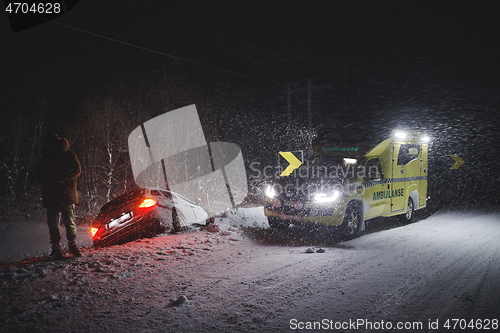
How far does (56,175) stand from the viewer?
5254 millimetres

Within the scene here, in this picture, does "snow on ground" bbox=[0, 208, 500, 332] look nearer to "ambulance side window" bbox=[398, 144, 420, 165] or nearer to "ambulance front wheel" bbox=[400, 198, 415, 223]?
"ambulance front wheel" bbox=[400, 198, 415, 223]

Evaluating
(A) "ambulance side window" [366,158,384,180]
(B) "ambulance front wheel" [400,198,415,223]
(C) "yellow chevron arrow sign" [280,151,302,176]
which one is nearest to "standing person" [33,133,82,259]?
(C) "yellow chevron arrow sign" [280,151,302,176]

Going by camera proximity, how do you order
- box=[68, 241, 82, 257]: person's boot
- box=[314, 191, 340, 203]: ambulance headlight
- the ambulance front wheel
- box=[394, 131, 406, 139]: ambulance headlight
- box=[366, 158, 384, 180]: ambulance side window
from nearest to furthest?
1. box=[68, 241, 82, 257]: person's boot
2. box=[314, 191, 340, 203]: ambulance headlight
3. box=[366, 158, 384, 180]: ambulance side window
4. box=[394, 131, 406, 139]: ambulance headlight
5. the ambulance front wheel

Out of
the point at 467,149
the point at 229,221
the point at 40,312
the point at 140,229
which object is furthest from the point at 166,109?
the point at 467,149

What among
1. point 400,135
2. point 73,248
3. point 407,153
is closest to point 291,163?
point 400,135

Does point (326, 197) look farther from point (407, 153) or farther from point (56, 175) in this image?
point (56, 175)

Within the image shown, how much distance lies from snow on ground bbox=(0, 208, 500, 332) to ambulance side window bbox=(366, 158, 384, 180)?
1894mm

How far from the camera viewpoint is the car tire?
7.55m

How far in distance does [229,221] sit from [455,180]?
56.3 ft

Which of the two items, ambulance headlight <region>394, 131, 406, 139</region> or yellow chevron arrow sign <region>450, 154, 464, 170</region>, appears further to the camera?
yellow chevron arrow sign <region>450, 154, 464, 170</region>

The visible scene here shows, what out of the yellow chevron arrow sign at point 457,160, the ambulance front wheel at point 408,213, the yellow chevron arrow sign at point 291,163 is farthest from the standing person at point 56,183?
the yellow chevron arrow sign at point 457,160

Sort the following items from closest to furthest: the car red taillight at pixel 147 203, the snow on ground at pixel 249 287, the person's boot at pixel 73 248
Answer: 1. the snow on ground at pixel 249 287
2. the person's boot at pixel 73 248
3. the car red taillight at pixel 147 203

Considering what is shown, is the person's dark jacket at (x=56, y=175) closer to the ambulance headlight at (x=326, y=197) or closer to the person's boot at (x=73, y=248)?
the person's boot at (x=73, y=248)

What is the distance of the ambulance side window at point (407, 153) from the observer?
9.53 meters
